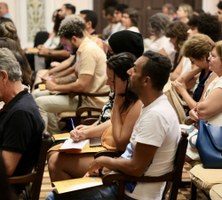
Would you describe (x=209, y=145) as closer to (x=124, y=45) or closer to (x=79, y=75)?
(x=124, y=45)

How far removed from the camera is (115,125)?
301 cm

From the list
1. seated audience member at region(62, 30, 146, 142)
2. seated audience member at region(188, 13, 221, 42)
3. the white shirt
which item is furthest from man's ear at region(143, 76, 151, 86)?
seated audience member at region(188, 13, 221, 42)

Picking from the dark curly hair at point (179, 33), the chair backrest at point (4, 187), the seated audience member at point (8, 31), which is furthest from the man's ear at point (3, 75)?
the dark curly hair at point (179, 33)

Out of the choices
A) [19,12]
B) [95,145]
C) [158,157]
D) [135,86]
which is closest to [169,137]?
[158,157]

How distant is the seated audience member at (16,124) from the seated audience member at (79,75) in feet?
7.07

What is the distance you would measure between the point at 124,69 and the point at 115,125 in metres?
0.35

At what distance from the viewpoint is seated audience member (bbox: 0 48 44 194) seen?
8.51ft

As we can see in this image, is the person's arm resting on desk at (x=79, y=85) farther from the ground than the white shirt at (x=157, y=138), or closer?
closer

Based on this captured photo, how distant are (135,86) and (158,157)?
1.28ft

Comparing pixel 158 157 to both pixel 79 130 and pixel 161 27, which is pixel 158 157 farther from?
pixel 161 27

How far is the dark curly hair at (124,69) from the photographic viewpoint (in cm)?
306

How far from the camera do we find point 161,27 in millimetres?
7230

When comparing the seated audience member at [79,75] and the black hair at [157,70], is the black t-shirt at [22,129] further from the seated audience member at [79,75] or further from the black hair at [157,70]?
the seated audience member at [79,75]

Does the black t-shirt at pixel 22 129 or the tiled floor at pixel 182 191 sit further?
the tiled floor at pixel 182 191
